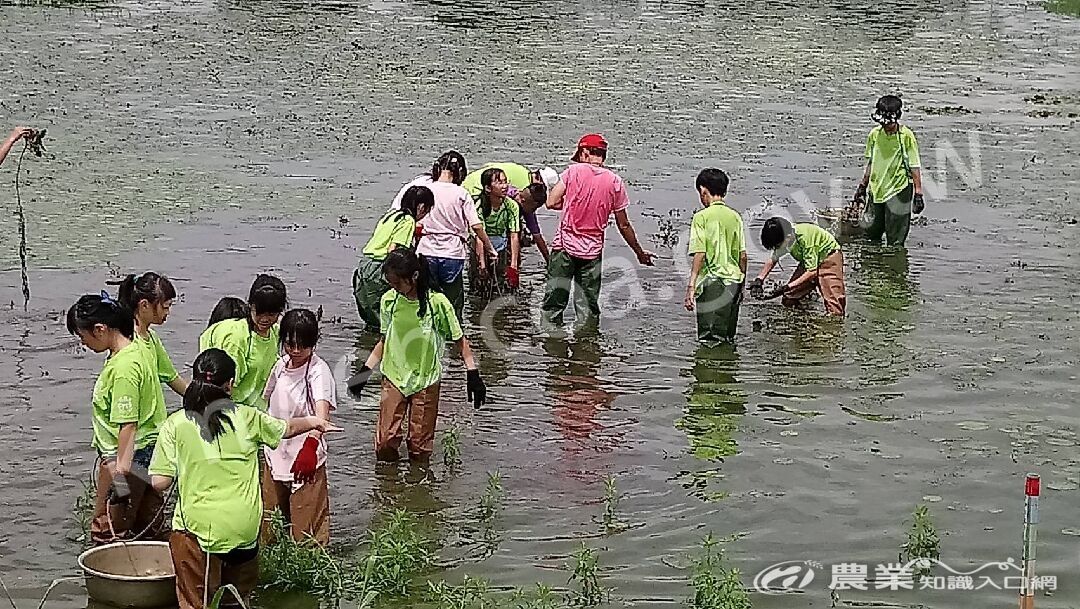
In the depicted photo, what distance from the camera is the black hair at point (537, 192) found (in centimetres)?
1190

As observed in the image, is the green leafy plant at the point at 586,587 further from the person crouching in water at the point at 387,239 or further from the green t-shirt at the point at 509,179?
the green t-shirt at the point at 509,179

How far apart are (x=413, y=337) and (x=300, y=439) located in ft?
4.26

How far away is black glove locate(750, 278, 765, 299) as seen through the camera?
39.2 ft

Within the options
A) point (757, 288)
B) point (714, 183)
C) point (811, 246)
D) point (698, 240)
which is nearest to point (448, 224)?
point (698, 240)

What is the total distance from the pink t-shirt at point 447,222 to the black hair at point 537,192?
123 centimetres

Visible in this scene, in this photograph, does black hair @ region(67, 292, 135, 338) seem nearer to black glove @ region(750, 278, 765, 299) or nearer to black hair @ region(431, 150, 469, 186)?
black hair @ region(431, 150, 469, 186)

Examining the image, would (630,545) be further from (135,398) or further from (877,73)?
(877,73)

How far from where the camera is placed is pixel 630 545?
24.7 feet

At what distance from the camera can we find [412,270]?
7.97m

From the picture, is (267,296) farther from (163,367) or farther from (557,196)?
(557,196)

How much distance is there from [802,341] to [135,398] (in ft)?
19.7

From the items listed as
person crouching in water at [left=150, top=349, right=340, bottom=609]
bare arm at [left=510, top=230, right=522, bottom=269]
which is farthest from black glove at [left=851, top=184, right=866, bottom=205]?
person crouching in water at [left=150, top=349, right=340, bottom=609]

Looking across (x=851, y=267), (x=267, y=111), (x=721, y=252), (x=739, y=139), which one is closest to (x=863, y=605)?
(x=721, y=252)

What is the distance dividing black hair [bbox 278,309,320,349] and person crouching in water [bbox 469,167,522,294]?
431cm
